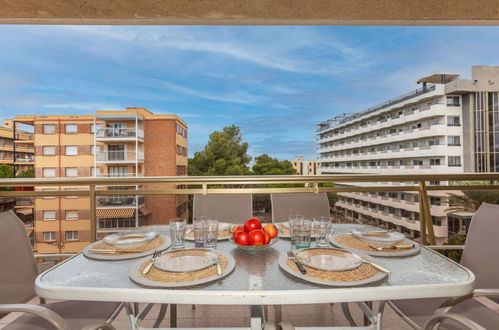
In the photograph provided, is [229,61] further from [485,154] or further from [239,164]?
[485,154]

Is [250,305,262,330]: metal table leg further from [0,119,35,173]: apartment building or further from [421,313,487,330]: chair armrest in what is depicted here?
[0,119,35,173]: apartment building

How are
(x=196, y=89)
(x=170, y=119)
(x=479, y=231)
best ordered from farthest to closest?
(x=196, y=89) < (x=170, y=119) < (x=479, y=231)

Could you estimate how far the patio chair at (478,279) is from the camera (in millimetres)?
1297

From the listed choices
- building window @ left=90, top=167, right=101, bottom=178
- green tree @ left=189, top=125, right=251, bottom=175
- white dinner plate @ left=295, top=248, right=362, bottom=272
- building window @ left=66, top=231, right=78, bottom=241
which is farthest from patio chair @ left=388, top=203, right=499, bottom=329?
building window @ left=90, top=167, right=101, bottom=178

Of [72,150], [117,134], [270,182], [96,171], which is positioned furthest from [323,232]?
[117,134]

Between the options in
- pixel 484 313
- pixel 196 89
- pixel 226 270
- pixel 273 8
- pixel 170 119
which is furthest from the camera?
pixel 196 89

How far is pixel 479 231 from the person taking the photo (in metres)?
1.50

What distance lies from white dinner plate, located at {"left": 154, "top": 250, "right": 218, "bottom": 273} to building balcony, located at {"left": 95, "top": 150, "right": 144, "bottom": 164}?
1514cm

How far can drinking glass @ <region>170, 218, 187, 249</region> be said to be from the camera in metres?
1.37

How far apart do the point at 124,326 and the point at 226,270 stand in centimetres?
157

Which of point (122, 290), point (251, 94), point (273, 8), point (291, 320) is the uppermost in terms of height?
point (251, 94)

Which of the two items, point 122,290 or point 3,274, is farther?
point 3,274

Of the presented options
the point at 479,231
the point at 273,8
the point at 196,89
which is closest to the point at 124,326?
the point at 479,231

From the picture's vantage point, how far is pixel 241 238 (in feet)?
4.23
